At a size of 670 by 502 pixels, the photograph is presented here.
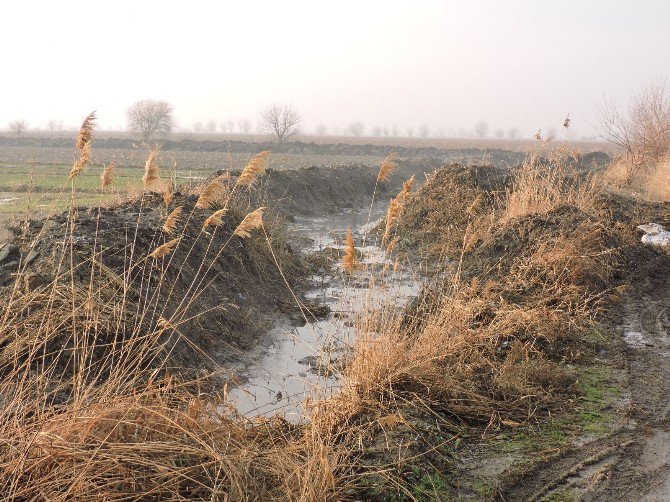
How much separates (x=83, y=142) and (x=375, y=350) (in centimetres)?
267

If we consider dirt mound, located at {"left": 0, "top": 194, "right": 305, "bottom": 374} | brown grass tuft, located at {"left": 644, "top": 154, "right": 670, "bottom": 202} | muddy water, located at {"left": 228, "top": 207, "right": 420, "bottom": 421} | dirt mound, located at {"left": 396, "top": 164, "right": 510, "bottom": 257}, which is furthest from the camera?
brown grass tuft, located at {"left": 644, "top": 154, "right": 670, "bottom": 202}

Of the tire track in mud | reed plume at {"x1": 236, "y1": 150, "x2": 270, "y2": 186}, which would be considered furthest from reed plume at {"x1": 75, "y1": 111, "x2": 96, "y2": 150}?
the tire track in mud

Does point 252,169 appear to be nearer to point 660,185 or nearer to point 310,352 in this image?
point 310,352

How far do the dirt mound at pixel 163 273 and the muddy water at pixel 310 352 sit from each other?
402 mm

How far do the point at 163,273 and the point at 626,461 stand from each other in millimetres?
4202

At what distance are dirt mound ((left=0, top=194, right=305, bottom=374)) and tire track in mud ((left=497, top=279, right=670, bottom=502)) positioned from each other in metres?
2.70

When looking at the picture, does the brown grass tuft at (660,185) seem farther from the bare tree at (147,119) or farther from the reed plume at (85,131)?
the bare tree at (147,119)

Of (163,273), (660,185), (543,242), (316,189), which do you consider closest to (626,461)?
(163,273)

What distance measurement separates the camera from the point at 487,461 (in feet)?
12.9

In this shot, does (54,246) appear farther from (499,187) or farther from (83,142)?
(499,187)

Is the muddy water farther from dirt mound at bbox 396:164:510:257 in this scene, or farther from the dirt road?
dirt mound at bbox 396:164:510:257

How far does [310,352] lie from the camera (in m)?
6.27

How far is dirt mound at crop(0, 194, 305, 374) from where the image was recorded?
539 centimetres

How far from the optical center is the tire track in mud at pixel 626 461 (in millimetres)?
3568
